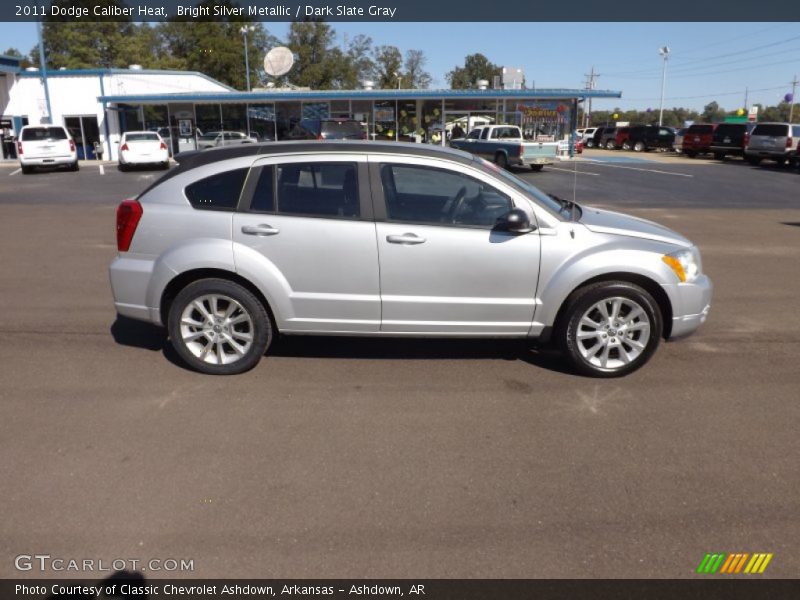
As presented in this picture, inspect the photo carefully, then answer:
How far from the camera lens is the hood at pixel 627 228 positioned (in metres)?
4.99

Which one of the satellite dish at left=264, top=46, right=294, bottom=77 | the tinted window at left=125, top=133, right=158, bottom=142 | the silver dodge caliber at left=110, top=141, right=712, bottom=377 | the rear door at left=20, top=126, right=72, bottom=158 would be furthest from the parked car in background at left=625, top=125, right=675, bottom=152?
the silver dodge caliber at left=110, top=141, right=712, bottom=377

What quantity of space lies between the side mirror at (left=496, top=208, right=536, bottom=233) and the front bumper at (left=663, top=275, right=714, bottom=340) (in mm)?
1126

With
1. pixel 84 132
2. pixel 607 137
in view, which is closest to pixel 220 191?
pixel 84 132

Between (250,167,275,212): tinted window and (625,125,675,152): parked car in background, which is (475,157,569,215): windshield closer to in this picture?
(250,167,275,212): tinted window

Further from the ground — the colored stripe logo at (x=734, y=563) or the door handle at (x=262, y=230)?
the door handle at (x=262, y=230)

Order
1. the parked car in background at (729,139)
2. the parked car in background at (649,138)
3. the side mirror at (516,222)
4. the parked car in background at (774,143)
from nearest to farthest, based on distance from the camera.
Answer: the side mirror at (516,222) → the parked car in background at (774,143) → the parked car in background at (729,139) → the parked car in background at (649,138)

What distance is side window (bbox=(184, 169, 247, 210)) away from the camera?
497cm

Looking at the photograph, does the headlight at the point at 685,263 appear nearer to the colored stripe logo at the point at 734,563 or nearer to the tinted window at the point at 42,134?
the colored stripe logo at the point at 734,563

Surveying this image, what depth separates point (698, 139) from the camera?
36781 millimetres

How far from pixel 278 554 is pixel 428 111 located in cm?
3234

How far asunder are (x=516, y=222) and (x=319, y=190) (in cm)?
146

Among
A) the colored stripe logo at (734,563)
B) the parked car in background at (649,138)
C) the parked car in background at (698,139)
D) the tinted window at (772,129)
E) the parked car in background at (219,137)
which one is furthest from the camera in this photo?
the parked car in background at (649,138)

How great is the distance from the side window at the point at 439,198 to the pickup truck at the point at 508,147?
21.2 m

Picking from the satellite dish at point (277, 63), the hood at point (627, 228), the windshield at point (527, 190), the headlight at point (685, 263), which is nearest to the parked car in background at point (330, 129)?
the satellite dish at point (277, 63)
